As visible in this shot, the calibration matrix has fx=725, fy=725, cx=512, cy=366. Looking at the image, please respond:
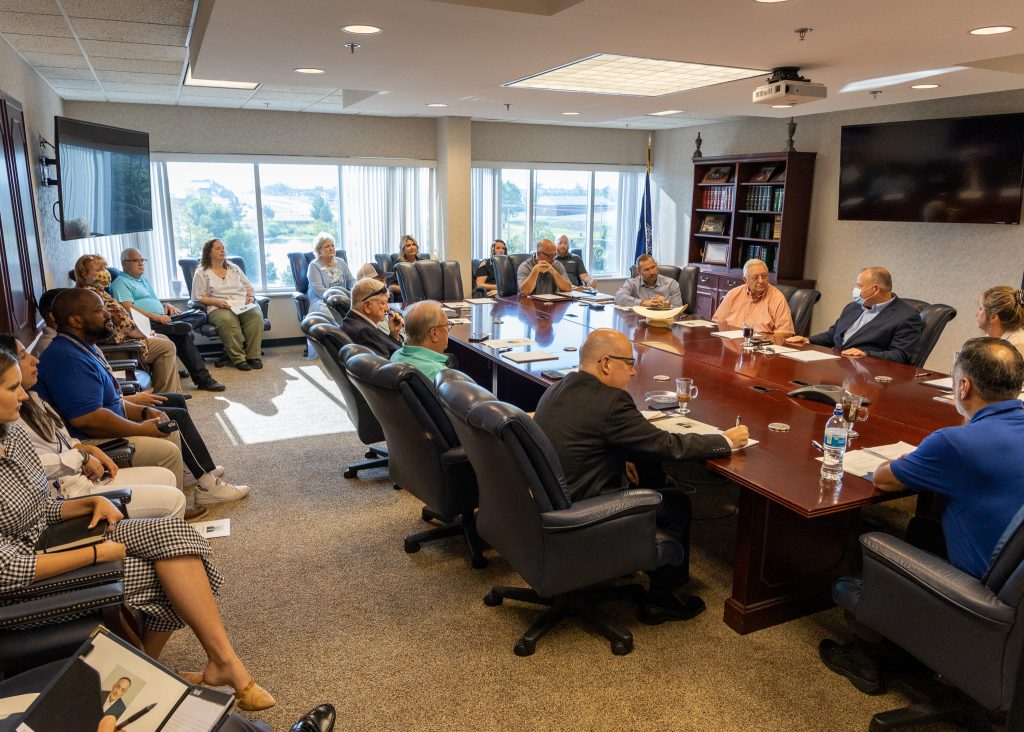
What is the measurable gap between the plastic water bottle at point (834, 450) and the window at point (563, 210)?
714 centimetres

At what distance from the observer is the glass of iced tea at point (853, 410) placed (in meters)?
2.91

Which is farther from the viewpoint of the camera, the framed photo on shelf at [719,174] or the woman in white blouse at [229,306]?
the framed photo on shelf at [719,174]

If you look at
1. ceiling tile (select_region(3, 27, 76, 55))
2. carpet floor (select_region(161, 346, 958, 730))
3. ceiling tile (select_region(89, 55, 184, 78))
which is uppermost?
ceiling tile (select_region(89, 55, 184, 78))

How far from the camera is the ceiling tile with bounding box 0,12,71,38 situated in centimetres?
372

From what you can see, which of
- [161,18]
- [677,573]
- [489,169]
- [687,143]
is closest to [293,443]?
[161,18]

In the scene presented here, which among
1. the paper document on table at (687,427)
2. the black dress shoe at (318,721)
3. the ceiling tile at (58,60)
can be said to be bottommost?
the black dress shoe at (318,721)

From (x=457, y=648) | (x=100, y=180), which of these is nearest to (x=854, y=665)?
(x=457, y=648)

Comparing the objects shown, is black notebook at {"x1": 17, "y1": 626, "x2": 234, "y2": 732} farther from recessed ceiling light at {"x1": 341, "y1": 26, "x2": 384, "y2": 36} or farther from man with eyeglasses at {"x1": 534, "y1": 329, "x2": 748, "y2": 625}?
recessed ceiling light at {"x1": 341, "y1": 26, "x2": 384, "y2": 36}

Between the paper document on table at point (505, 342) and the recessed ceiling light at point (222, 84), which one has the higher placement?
the recessed ceiling light at point (222, 84)

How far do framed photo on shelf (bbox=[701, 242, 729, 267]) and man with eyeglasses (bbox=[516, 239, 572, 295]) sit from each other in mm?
2225

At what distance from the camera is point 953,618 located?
1892 mm

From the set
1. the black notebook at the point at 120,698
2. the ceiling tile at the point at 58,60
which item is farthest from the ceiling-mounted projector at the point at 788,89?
the ceiling tile at the point at 58,60

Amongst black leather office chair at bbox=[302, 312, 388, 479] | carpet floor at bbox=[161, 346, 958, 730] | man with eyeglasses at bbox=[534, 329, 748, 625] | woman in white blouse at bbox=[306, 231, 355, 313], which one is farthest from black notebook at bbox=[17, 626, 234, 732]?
woman in white blouse at bbox=[306, 231, 355, 313]

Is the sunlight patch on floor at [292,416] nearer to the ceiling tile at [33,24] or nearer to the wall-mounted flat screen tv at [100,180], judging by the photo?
the wall-mounted flat screen tv at [100,180]
